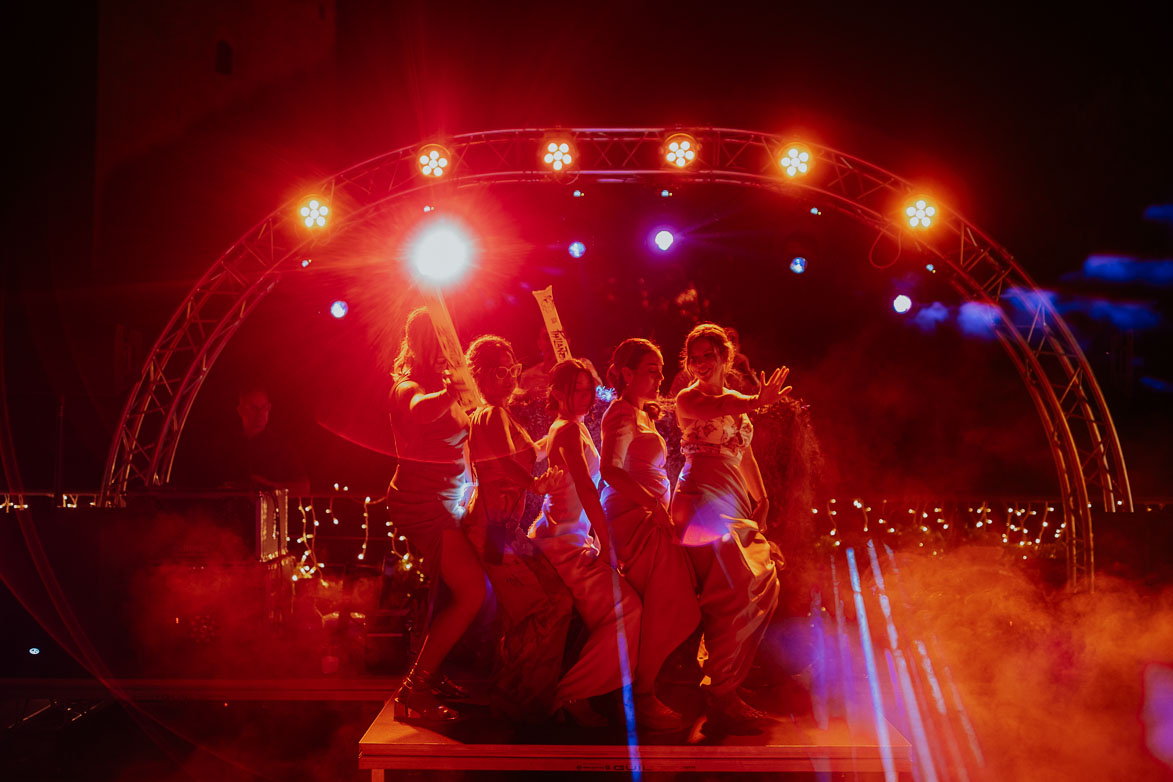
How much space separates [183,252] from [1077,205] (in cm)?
1079

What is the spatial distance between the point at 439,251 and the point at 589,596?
5.81 meters

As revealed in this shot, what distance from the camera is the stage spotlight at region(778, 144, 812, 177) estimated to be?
7109 mm

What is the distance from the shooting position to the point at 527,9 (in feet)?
31.0

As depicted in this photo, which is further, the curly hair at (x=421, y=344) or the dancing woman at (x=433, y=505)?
the curly hair at (x=421, y=344)

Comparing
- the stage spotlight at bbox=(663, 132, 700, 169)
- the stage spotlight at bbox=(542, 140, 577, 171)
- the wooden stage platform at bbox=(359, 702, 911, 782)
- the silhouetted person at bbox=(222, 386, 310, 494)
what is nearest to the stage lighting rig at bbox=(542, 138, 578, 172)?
the stage spotlight at bbox=(542, 140, 577, 171)

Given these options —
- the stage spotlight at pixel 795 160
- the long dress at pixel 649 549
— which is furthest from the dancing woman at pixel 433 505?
the stage spotlight at pixel 795 160

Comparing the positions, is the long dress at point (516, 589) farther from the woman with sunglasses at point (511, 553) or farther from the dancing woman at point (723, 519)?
the dancing woman at point (723, 519)

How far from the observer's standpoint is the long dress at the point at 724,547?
368 cm

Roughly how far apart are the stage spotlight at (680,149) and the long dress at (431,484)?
4209mm

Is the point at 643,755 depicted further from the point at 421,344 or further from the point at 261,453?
the point at 261,453

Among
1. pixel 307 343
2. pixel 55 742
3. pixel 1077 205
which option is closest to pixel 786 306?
pixel 1077 205

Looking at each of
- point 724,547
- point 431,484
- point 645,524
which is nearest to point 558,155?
point 431,484

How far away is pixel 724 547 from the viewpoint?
12.3ft

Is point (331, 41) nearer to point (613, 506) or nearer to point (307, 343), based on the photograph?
point (307, 343)
